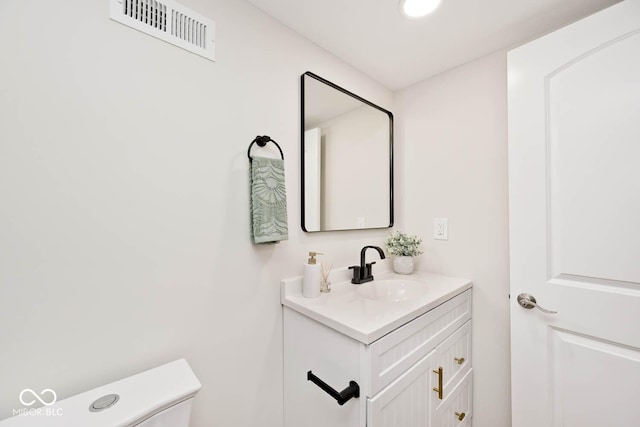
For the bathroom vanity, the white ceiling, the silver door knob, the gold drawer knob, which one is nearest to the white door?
the silver door knob

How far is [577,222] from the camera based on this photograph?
103 cm

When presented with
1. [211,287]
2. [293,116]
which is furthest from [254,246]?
[293,116]

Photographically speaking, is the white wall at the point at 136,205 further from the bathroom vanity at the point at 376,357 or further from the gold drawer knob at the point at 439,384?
the gold drawer knob at the point at 439,384

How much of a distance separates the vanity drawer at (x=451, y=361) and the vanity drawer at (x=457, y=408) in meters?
0.03

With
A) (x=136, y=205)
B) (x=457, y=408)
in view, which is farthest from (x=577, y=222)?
(x=136, y=205)

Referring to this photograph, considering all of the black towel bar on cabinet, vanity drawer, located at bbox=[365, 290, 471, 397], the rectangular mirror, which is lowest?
the black towel bar on cabinet

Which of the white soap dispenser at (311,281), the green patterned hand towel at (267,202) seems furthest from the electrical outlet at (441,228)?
the green patterned hand towel at (267,202)

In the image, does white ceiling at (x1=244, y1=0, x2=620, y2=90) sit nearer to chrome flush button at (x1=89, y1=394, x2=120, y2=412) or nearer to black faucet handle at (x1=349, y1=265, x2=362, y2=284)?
black faucet handle at (x1=349, y1=265, x2=362, y2=284)

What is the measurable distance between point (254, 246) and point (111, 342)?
54cm

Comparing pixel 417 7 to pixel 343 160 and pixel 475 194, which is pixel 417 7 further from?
pixel 475 194

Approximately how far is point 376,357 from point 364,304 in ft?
0.87

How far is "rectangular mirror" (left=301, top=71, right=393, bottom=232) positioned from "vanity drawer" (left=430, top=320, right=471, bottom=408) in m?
0.73

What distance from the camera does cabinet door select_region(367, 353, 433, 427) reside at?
0.84m

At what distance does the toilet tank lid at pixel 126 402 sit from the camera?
62 cm
